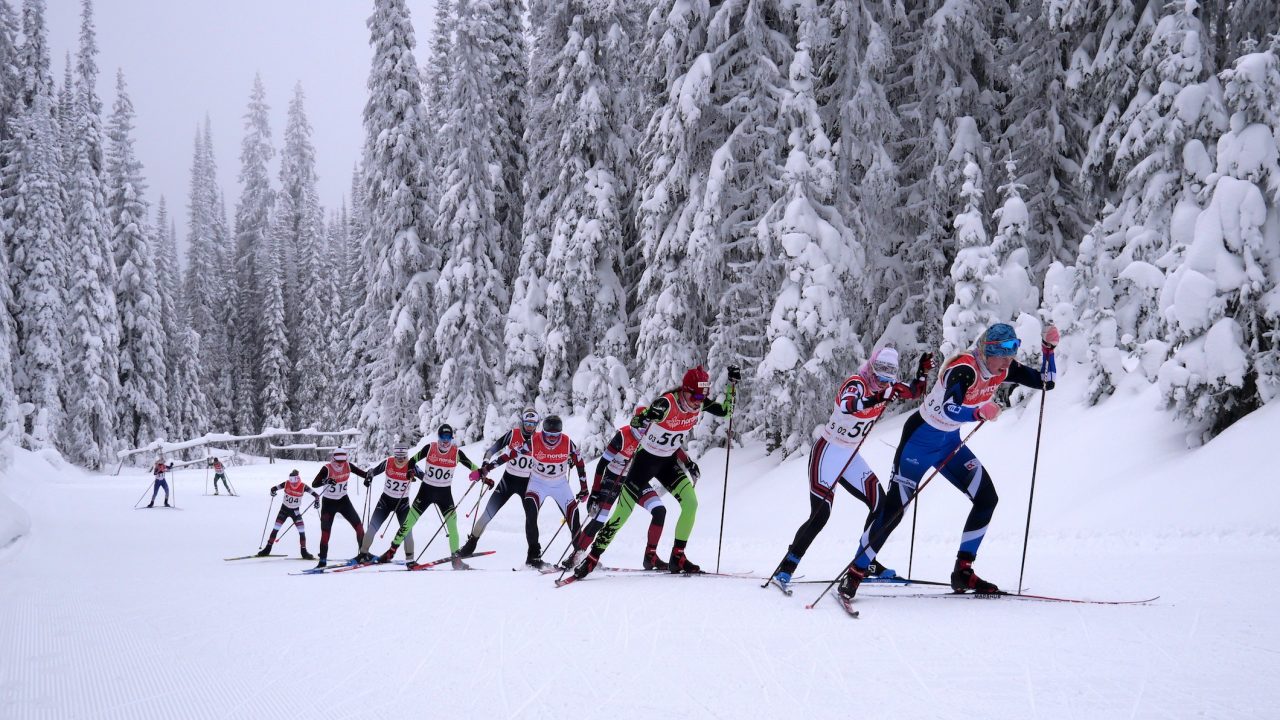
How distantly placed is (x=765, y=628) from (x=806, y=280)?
9.13m

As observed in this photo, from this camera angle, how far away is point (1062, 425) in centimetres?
1145

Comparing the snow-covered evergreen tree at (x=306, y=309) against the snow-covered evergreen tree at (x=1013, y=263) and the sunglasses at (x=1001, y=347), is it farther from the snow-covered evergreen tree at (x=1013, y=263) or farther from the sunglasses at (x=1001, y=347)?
the sunglasses at (x=1001, y=347)

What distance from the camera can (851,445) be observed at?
6496 mm

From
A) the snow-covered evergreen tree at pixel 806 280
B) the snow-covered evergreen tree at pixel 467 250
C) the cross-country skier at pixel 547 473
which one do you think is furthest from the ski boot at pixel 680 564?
the snow-covered evergreen tree at pixel 467 250

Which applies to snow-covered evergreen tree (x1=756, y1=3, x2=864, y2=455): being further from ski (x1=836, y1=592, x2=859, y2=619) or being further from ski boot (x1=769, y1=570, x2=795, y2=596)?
ski (x1=836, y1=592, x2=859, y2=619)

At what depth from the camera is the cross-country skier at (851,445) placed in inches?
241

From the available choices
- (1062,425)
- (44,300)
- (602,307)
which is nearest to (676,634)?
(1062,425)

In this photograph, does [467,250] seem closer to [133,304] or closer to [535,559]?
[535,559]

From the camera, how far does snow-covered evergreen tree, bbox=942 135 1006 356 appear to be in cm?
1266

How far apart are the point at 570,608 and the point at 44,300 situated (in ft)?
118

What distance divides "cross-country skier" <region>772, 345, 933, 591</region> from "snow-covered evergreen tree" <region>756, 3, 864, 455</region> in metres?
6.77

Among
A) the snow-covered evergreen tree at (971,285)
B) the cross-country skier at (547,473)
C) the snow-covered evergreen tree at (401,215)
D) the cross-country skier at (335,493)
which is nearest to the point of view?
the cross-country skier at (547,473)

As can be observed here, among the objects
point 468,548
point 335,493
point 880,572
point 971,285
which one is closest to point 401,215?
point 335,493

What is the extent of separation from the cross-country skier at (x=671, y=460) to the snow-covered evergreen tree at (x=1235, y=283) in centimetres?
568
